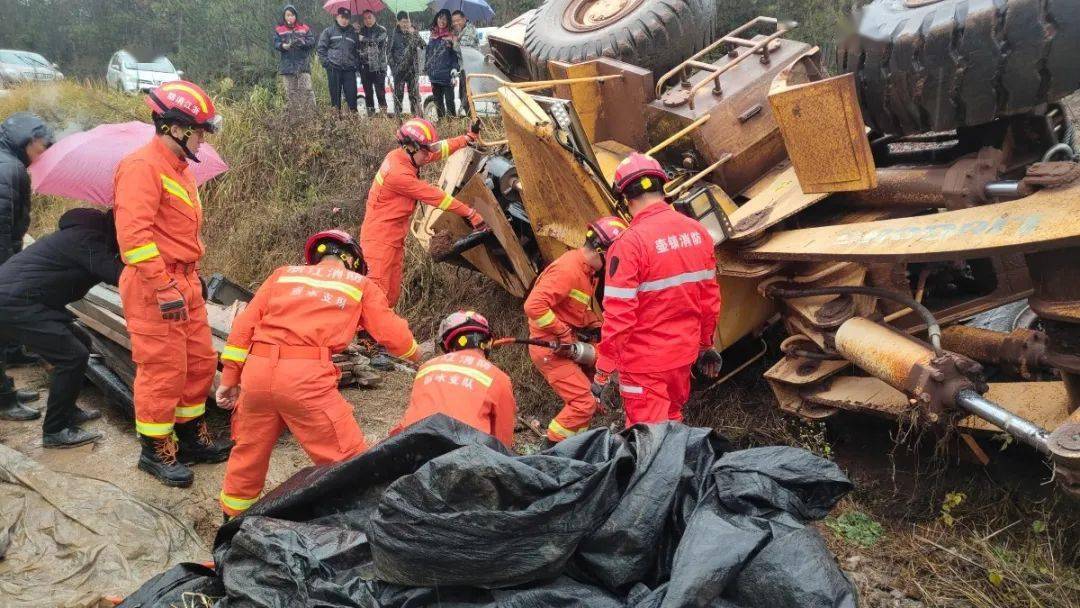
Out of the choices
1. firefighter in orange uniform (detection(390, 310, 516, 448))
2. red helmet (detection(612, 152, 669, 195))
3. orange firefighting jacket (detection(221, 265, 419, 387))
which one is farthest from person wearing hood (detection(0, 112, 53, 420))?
red helmet (detection(612, 152, 669, 195))

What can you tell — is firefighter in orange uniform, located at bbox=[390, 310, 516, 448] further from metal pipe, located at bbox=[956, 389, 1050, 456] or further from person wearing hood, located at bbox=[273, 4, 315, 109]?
person wearing hood, located at bbox=[273, 4, 315, 109]

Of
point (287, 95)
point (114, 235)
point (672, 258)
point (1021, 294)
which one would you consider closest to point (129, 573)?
point (114, 235)

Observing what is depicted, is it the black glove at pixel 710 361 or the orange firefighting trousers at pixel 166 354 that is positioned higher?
the orange firefighting trousers at pixel 166 354

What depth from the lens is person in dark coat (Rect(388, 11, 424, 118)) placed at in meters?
9.88

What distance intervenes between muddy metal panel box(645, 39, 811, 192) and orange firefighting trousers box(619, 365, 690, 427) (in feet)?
4.41

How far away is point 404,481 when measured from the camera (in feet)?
6.48

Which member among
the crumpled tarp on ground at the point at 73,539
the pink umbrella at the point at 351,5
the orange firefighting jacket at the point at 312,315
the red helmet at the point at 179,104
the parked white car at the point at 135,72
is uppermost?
the red helmet at the point at 179,104

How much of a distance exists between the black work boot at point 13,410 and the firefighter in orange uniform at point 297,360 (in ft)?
6.59

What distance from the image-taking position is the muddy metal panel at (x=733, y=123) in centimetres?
464

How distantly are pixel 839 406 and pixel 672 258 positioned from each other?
3.28 feet

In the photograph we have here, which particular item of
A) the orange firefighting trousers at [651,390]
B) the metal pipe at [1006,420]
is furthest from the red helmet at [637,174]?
the metal pipe at [1006,420]

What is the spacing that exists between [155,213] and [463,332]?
1624 millimetres

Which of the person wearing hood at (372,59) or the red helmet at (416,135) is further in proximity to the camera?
the person wearing hood at (372,59)

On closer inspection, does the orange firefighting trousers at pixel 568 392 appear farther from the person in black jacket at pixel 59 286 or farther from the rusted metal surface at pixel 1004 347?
the person in black jacket at pixel 59 286
